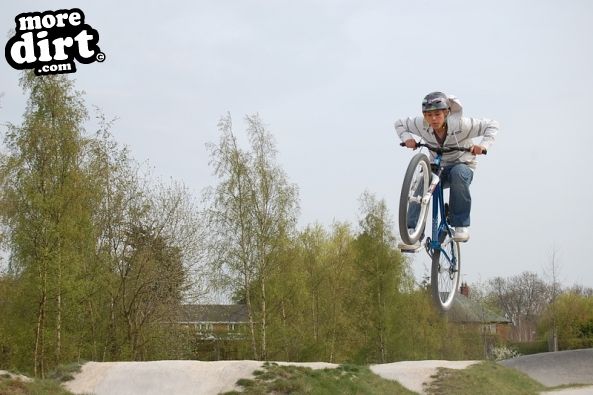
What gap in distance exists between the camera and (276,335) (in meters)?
40.6

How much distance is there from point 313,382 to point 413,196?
811 inches

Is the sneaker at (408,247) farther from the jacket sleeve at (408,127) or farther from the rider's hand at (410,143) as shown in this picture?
the jacket sleeve at (408,127)

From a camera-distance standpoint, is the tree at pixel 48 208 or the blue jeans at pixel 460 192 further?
the tree at pixel 48 208

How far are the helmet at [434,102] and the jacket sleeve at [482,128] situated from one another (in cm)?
55

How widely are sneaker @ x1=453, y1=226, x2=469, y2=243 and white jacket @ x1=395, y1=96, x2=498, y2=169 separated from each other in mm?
753

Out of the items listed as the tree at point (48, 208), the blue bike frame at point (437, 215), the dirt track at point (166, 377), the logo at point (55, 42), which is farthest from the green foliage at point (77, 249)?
the blue bike frame at point (437, 215)

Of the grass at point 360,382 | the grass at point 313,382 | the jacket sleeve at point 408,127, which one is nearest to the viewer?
the jacket sleeve at point 408,127

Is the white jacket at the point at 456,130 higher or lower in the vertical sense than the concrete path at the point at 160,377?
higher

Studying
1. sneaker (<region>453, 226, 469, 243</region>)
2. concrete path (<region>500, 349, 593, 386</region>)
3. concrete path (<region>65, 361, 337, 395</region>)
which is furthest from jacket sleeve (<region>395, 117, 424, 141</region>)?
concrete path (<region>500, 349, 593, 386</region>)

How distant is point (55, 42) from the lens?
64.2 feet

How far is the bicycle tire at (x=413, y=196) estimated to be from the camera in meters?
6.79

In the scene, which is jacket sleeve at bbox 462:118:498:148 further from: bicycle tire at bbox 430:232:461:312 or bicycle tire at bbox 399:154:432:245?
bicycle tire at bbox 430:232:461:312

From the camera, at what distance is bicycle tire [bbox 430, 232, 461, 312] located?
8.28m

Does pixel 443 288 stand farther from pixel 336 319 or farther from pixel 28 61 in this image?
pixel 336 319
